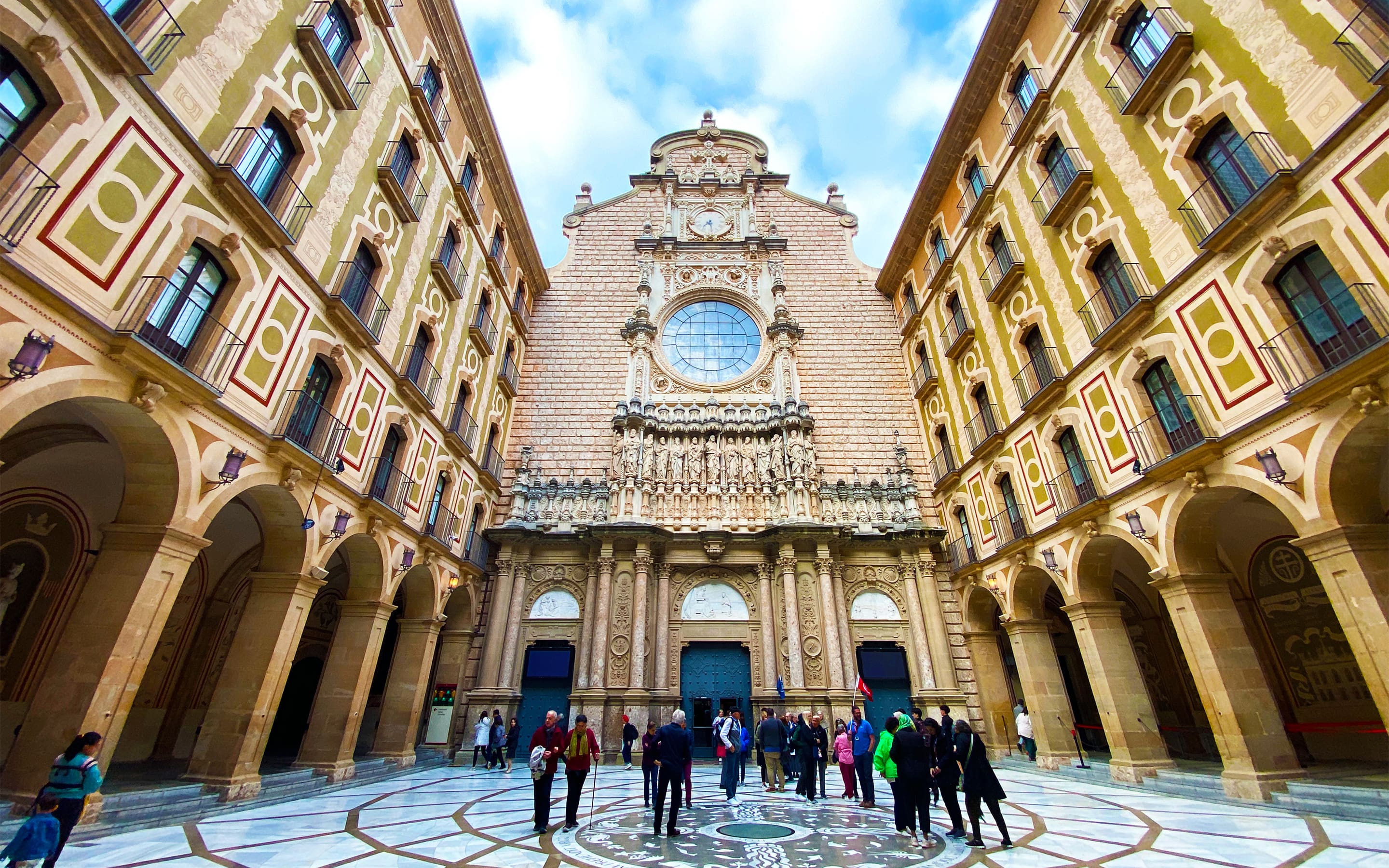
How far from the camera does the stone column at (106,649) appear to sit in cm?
683

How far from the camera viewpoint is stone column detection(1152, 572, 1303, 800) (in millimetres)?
9148

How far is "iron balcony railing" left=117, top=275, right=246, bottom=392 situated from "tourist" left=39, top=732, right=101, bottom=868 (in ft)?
15.2

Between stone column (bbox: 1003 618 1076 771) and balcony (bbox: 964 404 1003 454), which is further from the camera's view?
balcony (bbox: 964 404 1003 454)

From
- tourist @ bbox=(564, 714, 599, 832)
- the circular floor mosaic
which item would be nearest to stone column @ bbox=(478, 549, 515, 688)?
the circular floor mosaic

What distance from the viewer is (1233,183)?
976 centimetres

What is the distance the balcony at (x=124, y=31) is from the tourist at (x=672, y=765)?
1035cm

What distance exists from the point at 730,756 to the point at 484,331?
14383 mm

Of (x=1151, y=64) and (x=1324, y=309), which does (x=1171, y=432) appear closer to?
(x=1324, y=309)

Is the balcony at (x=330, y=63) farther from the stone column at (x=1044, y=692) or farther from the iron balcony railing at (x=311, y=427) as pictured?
the stone column at (x=1044, y=692)

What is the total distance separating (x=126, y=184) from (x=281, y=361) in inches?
129

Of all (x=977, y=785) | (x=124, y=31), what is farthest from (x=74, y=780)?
(x=977, y=785)

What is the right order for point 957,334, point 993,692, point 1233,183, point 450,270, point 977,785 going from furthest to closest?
point 957,334 < point 993,692 < point 450,270 < point 1233,183 < point 977,785

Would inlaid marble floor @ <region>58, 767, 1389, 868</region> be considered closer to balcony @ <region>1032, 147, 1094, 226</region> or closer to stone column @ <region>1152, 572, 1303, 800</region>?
stone column @ <region>1152, 572, 1303, 800</region>

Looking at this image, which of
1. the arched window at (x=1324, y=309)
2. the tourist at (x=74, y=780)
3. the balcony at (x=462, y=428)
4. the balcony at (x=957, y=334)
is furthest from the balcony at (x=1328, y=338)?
the balcony at (x=462, y=428)
